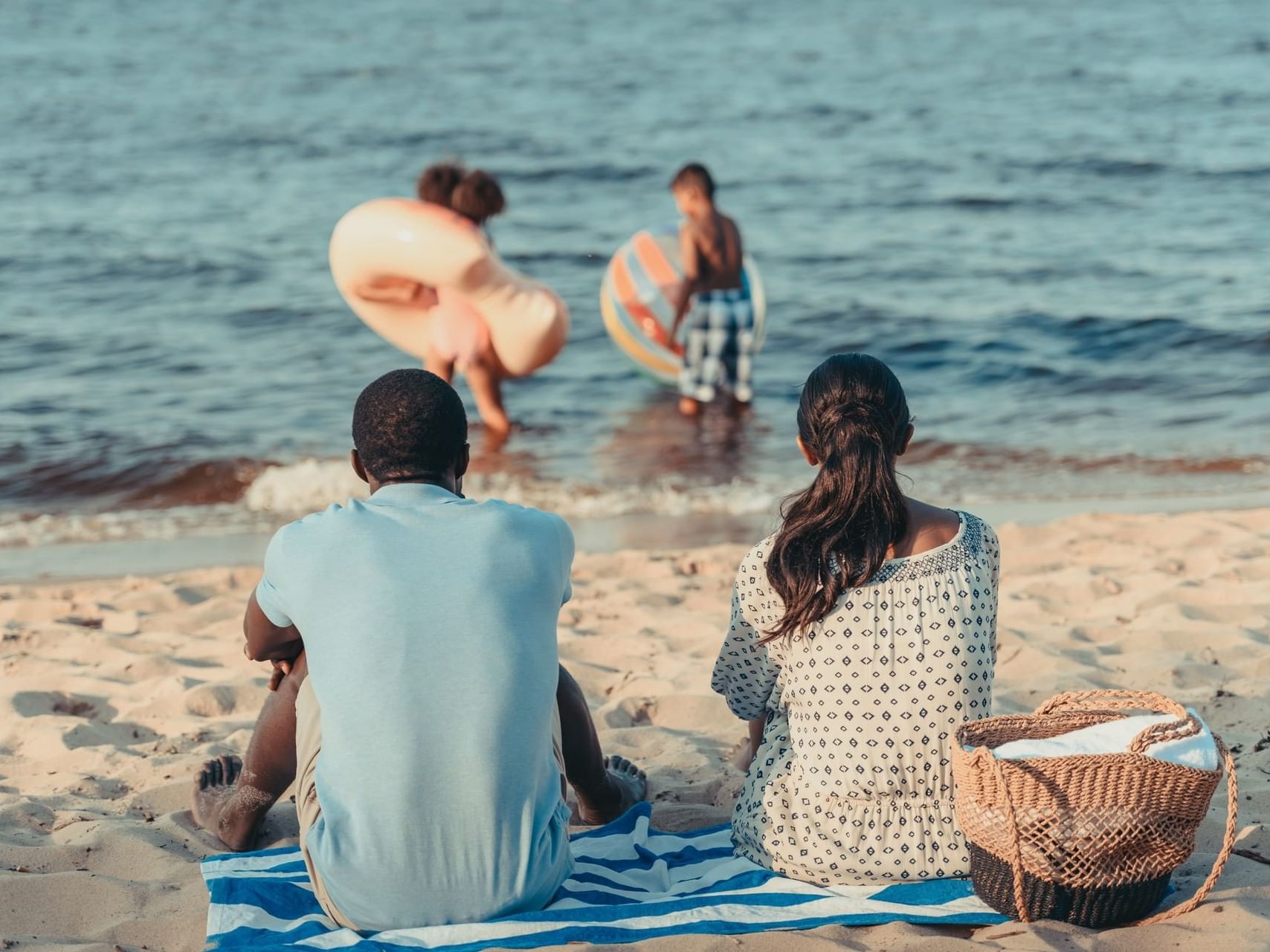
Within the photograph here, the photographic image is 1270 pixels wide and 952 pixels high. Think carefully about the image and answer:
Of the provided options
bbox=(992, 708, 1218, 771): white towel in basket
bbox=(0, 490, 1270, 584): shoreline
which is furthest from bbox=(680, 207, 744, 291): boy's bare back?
bbox=(992, 708, 1218, 771): white towel in basket

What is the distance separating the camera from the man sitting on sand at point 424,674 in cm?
245

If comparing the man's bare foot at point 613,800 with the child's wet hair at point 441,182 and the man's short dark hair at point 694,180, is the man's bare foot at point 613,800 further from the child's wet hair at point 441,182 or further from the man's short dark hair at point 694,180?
the man's short dark hair at point 694,180

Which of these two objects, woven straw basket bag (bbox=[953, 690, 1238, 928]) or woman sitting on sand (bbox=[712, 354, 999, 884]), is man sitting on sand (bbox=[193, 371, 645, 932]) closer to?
woman sitting on sand (bbox=[712, 354, 999, 884])

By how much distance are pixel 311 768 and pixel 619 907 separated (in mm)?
661

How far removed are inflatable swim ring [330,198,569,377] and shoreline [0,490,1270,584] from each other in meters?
1.40

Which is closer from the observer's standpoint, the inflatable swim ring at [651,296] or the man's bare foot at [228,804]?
the man's bare foot at [228,804]

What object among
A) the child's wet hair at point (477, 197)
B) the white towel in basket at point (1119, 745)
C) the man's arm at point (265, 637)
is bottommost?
the white towel in basket at point (1119, 745)

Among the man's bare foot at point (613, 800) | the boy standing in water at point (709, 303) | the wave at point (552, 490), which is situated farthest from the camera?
the boy standing in water at point (709, 303)

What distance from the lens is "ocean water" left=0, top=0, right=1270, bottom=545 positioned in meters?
7.76

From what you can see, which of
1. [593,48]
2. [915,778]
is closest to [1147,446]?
[915,778]

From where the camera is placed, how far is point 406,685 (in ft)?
8.02

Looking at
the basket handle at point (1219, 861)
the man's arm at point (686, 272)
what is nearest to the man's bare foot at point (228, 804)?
the basket handle at point (1219, 861)

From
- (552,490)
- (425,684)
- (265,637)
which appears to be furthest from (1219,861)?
(552,490)

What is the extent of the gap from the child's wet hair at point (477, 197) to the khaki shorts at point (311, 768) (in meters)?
4.87
